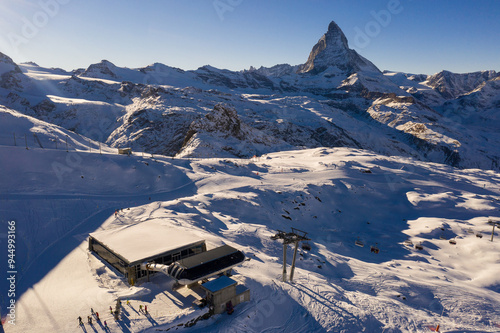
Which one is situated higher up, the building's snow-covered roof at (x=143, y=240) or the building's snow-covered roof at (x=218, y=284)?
the building's snow-covered roof at (x=143, y=240)

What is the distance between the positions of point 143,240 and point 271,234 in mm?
17314

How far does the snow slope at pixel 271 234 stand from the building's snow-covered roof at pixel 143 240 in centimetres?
222

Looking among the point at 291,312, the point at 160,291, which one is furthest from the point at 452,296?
the point at 160,291

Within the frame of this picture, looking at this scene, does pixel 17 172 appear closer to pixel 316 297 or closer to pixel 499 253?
pixel 316 297

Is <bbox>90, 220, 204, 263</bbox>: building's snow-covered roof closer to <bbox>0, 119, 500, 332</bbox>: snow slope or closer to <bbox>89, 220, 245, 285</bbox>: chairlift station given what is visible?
<bbox>89, 220, 245, 285</bbox>: chairlift station

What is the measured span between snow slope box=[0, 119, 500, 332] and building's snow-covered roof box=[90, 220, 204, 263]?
2216 millimetres

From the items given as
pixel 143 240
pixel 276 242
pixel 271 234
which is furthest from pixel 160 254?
pixel 271 234

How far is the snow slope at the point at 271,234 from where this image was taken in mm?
22531

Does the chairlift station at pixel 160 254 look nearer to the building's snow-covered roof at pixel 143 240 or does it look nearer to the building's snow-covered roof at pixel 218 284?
the building's snow-covered roof at pixel 143 240

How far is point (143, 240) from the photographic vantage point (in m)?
29.7

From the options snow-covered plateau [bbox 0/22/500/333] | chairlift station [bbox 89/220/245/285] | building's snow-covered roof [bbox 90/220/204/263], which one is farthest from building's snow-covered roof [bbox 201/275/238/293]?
building's snow-covered roof [bbox 90/220/204/263]

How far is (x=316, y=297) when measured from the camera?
990 inches

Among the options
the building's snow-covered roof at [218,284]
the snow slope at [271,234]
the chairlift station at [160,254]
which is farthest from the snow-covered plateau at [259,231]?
the building's snow-covered roof at [218,284]

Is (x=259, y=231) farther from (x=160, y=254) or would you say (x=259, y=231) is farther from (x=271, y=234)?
(x=160, y=254)
